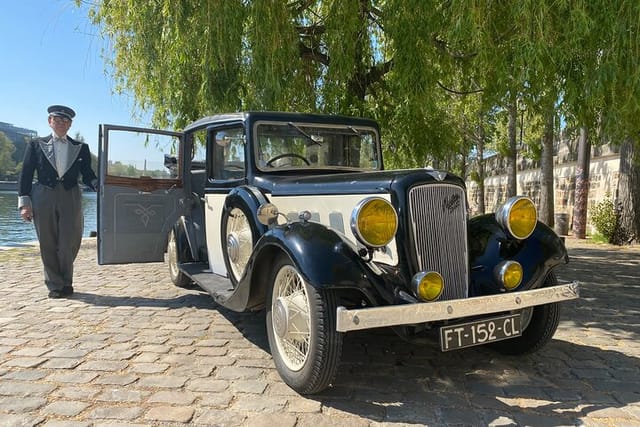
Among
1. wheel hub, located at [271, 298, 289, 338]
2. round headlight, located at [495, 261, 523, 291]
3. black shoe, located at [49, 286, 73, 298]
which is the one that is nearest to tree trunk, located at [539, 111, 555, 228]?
round headlight, located at [495, 261, 523, 291]

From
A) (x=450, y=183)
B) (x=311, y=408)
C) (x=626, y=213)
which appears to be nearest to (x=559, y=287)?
(x=450, y=183)

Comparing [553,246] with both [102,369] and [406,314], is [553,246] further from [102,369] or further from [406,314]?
[102,369]

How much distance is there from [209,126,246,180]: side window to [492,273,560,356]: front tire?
2.59 m

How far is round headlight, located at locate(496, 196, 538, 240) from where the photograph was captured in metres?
3.30

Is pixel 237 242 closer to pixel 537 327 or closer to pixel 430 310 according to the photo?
pixel 430 310

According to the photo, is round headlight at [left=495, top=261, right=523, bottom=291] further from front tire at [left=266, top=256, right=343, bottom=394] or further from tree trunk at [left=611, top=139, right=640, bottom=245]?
tree trunk at [left=611, top=139, right=640, bottom=245]

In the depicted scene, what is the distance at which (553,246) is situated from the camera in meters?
3.33

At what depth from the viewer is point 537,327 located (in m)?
3.44

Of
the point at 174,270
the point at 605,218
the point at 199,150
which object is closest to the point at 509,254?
the point at 199,150

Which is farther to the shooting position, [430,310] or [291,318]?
[291,318]

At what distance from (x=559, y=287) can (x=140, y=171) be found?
4496mm

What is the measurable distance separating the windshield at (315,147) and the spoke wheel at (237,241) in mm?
491

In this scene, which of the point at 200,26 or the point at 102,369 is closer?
the point at 102,369

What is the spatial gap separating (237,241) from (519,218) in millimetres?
2241
